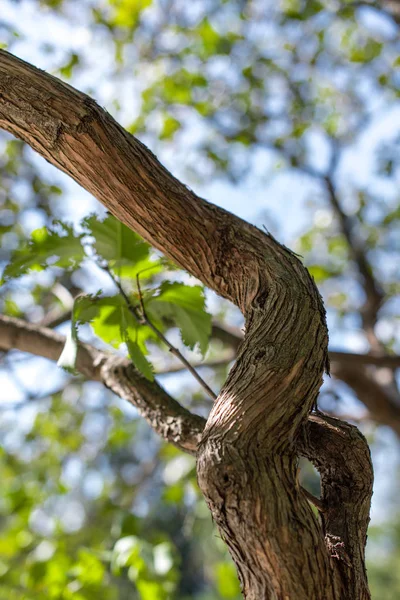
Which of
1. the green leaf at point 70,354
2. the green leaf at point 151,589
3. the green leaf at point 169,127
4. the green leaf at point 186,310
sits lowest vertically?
the green leaf at point 151,589

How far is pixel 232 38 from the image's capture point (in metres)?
3.57

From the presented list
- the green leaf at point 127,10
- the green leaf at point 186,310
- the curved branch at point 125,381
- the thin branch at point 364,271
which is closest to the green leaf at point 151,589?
the curved branch at point 125,381

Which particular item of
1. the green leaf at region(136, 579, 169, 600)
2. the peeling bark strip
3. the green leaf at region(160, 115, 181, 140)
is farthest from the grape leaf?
the green leaf at region(160, 115, 181, 140)

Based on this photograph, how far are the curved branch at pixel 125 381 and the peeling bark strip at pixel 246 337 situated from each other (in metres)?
0.27

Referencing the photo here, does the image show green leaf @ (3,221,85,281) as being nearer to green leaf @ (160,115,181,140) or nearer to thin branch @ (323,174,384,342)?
green leaf @ (160,115,181,140)

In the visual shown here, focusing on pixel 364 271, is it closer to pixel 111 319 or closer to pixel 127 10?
pixel 127 10

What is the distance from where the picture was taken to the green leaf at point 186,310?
1.18m

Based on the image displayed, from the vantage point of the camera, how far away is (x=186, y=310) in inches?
47.2

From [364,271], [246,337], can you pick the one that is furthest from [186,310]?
[364,271]

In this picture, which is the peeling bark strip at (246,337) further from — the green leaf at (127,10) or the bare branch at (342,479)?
the green leaf at (127,10)

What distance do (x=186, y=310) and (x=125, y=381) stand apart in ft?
0.58

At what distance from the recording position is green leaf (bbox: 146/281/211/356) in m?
1.18

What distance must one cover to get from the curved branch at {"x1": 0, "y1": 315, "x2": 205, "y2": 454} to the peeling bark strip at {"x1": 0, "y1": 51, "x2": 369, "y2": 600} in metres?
0.27

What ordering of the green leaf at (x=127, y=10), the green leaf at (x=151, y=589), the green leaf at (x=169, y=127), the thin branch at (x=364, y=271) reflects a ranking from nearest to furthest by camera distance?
1. the green leaf at (x=151, y=589)
2. the green leaf at (x=127, y=10)
3. the green leaf at (x=169, y=127)
4. the thin branch at (x=364, y=271)
